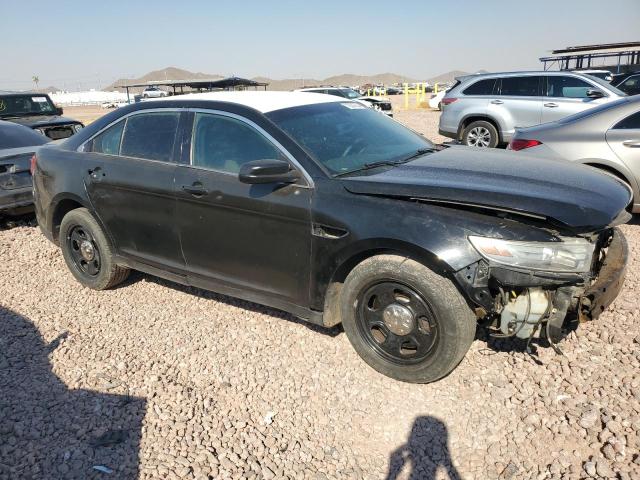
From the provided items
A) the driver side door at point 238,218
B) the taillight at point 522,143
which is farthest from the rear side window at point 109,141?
the taillight at point 522,143

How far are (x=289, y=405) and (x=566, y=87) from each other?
9.36m

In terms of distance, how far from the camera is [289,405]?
118 inches

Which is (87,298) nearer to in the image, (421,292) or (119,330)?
(119,330)

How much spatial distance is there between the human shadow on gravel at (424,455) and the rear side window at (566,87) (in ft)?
29.4

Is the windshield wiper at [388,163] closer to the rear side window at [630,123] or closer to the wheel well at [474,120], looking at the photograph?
the rear side window at [630,123]

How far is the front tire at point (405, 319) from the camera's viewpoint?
2814 mm

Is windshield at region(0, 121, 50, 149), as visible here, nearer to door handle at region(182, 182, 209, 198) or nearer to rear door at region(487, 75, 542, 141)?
door handle at region(182, 182, 209, 198)

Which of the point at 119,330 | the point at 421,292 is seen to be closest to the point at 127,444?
the point at 119,330

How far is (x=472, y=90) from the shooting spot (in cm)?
1065

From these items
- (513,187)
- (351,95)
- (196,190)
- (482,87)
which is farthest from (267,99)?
(351,95)

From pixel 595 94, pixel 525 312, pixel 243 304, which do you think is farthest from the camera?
pixel 595 94

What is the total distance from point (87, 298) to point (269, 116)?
253 cm

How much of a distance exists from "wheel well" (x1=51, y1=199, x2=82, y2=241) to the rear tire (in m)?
7.90

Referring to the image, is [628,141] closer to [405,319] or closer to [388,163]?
[388,163]
